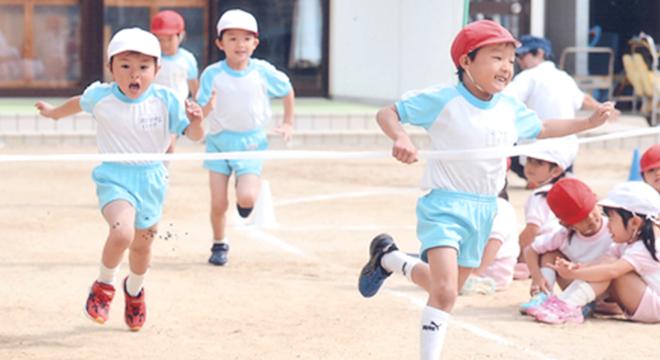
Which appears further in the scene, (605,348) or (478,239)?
(605,348)

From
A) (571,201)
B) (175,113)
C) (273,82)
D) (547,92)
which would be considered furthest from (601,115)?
(547,92)

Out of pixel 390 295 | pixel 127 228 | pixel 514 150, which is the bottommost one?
pixel 390 295

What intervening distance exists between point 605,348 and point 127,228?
7.76 ft

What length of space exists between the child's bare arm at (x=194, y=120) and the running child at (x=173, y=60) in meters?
4.75

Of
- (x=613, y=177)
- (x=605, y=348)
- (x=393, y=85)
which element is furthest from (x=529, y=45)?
(x=393, y=85)

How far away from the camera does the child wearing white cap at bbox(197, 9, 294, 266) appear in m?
9.82

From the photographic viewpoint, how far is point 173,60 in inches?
496

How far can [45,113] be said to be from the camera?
776 centimetres

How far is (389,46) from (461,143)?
13775 mm

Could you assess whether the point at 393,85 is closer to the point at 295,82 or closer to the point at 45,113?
the point at 295,82

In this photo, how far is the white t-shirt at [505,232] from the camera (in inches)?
337

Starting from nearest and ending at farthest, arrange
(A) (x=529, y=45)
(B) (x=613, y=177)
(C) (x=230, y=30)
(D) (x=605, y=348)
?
(D) (x=605, y=348), (C) (x=230, y=30), (A) (x=529, y=45), (B) (x=613, y=177)

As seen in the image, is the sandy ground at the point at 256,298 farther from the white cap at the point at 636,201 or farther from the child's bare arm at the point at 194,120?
the child's bare arm at the point at 194,120

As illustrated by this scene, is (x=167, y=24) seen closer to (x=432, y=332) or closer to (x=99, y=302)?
(x=99, y=302)
